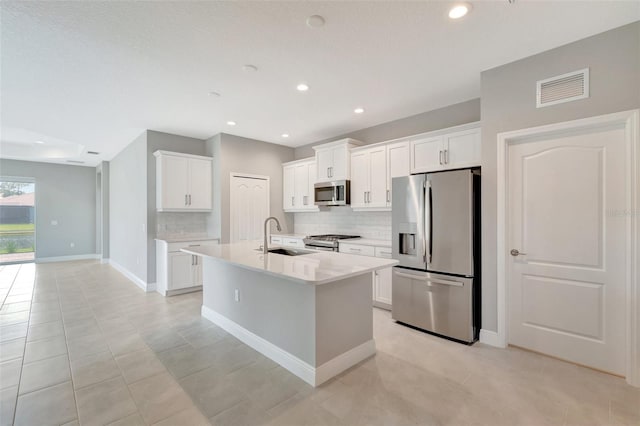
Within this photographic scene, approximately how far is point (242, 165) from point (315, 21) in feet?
11.9

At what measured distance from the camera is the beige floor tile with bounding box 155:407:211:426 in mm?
1788

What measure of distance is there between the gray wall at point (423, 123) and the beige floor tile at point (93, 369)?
437 cm

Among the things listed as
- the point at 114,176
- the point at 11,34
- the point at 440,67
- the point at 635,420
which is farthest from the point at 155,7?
the point at 114,176

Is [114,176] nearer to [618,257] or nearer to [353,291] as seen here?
[353,291]

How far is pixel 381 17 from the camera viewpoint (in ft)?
6.84

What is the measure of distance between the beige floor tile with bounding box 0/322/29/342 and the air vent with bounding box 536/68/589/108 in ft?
19.2

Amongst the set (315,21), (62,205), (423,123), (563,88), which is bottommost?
(62,205)

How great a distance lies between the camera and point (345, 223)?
5145 millimetres

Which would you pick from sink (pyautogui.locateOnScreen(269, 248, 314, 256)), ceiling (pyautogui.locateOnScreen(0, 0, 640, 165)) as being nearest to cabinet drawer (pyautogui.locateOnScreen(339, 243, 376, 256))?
sink (pyautogui.locateOnScreen(269, 248, 314, 256))

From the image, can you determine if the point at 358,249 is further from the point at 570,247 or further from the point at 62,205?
the point at 62,205

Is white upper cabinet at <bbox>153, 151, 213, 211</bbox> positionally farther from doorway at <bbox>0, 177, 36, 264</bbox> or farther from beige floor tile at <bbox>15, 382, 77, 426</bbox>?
doorway at <bbox>0, 177, 36, 264</bbox>

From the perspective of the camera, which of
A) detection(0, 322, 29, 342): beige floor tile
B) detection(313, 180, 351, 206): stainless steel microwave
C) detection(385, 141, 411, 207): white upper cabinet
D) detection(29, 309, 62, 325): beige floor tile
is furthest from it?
detection(313, 180, 351, 206): stainless steel microwave

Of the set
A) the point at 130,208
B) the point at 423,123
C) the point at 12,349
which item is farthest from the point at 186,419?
the point at 130,208

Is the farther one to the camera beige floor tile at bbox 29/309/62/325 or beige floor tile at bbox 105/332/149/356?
beige floor tile at bbox 29/309/62/325
